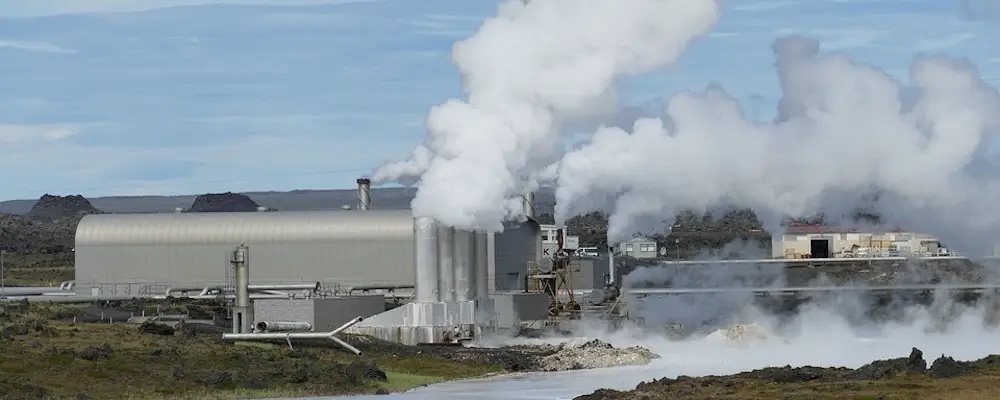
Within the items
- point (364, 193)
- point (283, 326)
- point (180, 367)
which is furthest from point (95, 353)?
point (364, 193)

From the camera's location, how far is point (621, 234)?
98.2 meters

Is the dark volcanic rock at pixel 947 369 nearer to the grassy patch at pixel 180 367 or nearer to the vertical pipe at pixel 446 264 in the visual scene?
the grassy patch at pixel 180 367

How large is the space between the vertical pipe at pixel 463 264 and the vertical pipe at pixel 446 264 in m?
0.25

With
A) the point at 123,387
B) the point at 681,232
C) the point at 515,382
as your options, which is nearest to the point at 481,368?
the point at 515,382

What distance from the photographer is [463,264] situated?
9456 cm

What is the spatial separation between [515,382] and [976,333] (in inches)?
1313

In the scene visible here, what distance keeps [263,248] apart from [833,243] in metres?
57.2

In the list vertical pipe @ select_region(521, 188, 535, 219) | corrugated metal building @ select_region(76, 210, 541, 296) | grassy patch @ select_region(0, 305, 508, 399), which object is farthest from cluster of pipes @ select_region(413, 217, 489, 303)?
corrugated metal building @ select_region(76, 210, 541, 296)

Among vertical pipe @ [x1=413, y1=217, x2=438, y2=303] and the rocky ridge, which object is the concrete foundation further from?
the rocky ridge

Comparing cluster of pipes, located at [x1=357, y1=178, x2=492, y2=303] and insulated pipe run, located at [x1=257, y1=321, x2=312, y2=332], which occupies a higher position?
cluster of pipes, located at [x1=357, y1=178, x2=492, y2=303]

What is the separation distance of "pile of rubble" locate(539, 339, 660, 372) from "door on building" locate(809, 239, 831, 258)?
204 ft

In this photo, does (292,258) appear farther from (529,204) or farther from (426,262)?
(426,262)

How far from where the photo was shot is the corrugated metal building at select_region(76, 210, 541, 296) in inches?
4240

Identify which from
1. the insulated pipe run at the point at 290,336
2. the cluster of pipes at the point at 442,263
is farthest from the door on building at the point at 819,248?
the insulated pipe run at the point at 290,336
